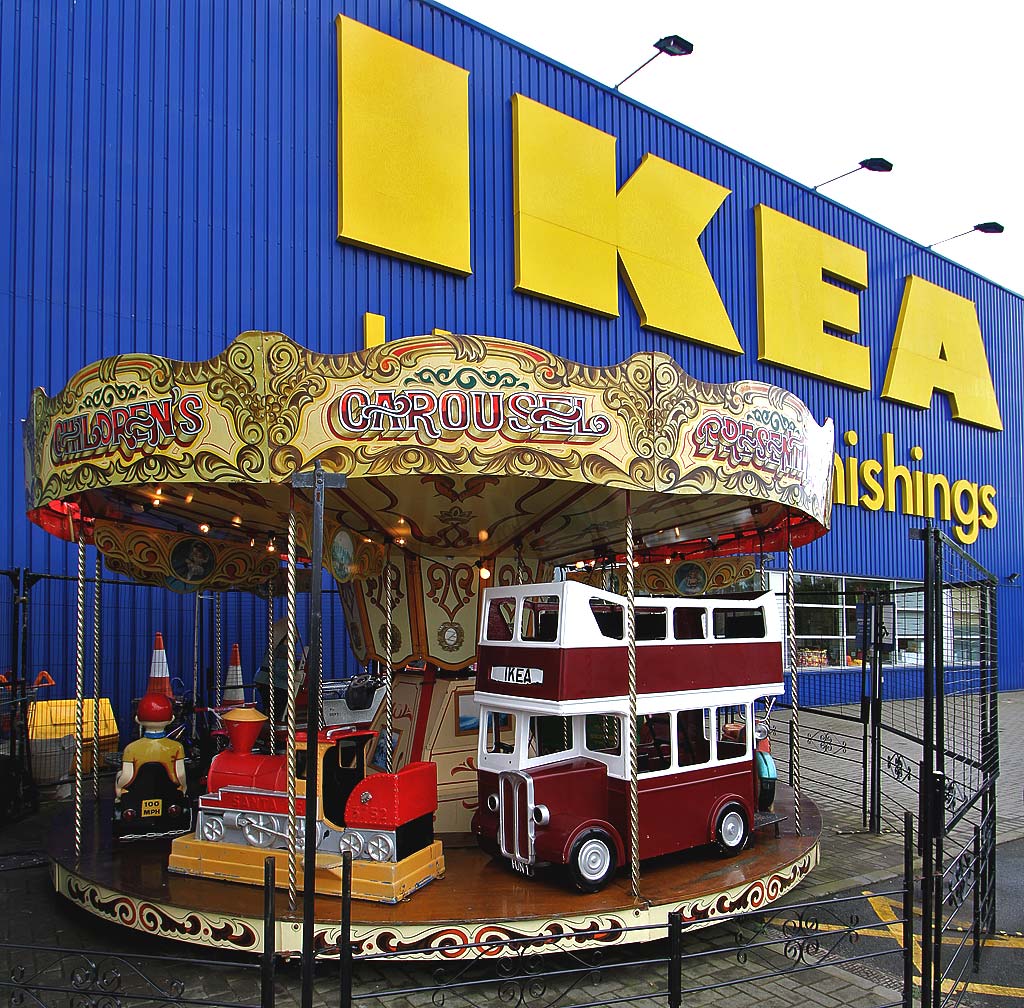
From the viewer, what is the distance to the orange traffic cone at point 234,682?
494 inches

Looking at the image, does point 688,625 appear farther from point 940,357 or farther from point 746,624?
point 940,357

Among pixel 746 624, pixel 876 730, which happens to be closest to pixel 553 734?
pixel 746 624

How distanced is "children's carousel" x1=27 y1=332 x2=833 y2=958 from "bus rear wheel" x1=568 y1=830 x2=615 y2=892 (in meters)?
0.02

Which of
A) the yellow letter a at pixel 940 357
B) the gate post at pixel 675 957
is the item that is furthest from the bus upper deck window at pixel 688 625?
the yellow letter a at pixel 940 357

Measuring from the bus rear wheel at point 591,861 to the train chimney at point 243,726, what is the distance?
278cm

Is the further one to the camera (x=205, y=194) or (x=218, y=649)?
(x=218, y=649)

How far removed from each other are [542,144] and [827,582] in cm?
1222

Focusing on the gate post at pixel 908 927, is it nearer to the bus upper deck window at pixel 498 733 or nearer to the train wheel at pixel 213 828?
the bus upper deck window at pixel 498 733

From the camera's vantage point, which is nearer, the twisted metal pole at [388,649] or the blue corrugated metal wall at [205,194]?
the twisted metal pole at [388,649]

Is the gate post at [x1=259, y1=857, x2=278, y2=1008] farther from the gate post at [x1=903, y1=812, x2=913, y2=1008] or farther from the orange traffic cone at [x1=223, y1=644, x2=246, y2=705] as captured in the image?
the orange traffic cone at [x1=223, y1=644, x2=246, y2=705]

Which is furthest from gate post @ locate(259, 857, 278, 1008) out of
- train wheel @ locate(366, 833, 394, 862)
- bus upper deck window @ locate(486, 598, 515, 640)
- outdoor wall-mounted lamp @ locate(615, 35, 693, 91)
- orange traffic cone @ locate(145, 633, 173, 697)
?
outdoor wall-mounted lamp @ locate(615, 35, 693, 91)

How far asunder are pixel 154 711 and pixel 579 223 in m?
11.8

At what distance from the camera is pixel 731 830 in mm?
7492

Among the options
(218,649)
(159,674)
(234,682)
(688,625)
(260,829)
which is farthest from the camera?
(218,649)
